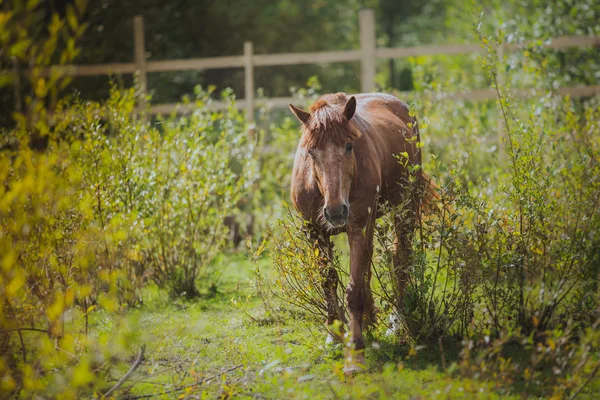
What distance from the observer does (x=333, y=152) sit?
4.71m

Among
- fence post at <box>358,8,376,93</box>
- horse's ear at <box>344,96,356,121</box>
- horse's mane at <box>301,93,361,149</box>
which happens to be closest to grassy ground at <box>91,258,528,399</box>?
horse's mane at <box>301,93,361,149</box>

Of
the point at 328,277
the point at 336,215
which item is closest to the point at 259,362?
the point at 328,277

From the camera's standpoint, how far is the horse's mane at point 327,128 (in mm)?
4762

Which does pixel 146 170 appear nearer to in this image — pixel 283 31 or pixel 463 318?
pixel 463 318

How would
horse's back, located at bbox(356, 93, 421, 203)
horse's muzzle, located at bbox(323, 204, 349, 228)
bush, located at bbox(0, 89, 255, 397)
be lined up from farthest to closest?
horse's back, located at bbox(356, 93, 421, 203)
horse's muzzle, located at bbox(323, 204, 349, 228)
bush, located at bbox(0, 89, 255, 397)

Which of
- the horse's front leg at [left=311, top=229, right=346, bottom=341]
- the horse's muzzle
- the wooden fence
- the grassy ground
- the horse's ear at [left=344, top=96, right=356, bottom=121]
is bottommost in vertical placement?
the grassy ground

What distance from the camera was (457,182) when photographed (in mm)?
4715

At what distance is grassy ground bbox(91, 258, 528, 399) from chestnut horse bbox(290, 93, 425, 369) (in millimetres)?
267

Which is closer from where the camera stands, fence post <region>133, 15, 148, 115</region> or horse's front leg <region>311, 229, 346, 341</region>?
horse's front leg <region>311, 229, 346, 341</region>

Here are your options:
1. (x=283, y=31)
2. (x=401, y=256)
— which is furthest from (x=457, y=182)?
(x=283, y=31)

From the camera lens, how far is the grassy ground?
4070 millimetres

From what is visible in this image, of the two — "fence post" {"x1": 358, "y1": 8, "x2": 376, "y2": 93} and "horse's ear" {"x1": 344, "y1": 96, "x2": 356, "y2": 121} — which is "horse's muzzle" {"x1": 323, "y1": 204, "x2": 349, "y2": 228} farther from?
"fence post" {"x1": 358, "y1": 8, "x2": 376, "y2": 93}

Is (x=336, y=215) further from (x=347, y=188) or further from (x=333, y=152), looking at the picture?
(x=333, y=152)

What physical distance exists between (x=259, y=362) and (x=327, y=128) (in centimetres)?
172
